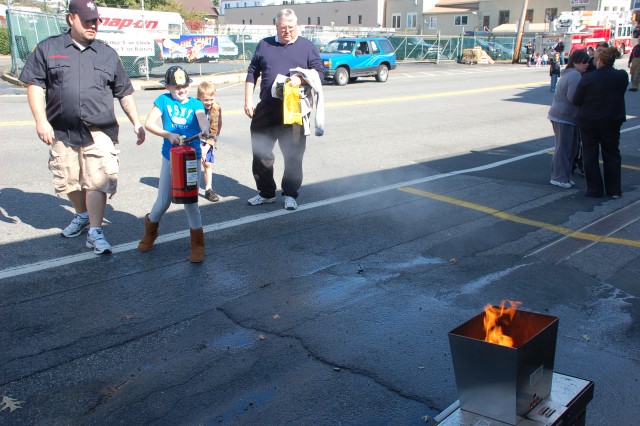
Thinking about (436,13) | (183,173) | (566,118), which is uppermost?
(436,13)

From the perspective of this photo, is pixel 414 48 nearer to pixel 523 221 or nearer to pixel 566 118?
pixel 566 118

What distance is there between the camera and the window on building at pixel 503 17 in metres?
65.7

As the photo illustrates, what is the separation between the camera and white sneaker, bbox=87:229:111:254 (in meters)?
5.46

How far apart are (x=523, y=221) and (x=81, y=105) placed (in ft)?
15.0

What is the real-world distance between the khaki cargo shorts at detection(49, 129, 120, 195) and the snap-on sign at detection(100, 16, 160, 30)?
1847cm

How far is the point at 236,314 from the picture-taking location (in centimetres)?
441

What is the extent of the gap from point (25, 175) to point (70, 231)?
2.84 metres

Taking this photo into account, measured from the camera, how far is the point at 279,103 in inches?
267

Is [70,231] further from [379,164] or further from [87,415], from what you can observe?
[379,164]

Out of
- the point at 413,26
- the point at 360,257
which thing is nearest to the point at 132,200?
the point at 360,257

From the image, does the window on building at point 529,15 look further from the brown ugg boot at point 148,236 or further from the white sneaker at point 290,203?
the brown ugg boot at point 148,236

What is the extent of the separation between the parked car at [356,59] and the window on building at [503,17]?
144 feet

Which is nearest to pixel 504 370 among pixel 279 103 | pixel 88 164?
pixel 88 164

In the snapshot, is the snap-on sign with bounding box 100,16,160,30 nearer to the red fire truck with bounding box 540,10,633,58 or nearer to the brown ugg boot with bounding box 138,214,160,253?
the brown ugg boot with bounding box 138,214,160,253
